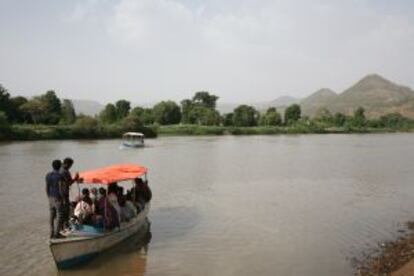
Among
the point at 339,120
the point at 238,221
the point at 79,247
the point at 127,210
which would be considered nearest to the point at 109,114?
the point at 339,120

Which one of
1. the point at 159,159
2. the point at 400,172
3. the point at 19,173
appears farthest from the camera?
the point at 159,159

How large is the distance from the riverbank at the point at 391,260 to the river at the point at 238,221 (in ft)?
1.96

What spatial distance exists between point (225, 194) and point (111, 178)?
43.5ft

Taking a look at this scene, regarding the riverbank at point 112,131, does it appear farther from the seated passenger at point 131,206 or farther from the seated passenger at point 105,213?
the seated passenger at point 105,213

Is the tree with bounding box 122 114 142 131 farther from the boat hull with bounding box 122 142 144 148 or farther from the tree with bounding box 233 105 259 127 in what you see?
the tree with bounding box 233 105 259 127

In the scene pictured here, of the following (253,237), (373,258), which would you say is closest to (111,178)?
(253,237)

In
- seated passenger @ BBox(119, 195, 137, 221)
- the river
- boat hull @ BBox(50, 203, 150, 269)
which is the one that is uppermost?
seated passenger @ BBox(119, 195, 137, 221)

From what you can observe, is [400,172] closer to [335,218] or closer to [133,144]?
[335,218]

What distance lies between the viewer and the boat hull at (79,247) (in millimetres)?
14289

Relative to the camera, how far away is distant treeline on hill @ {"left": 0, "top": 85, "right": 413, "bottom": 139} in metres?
89.8

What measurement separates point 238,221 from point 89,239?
8.77 meters

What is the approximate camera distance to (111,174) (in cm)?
1798

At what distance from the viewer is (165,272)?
15219 millimetres

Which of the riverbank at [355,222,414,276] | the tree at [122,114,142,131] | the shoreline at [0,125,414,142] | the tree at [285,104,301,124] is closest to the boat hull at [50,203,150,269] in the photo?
the riverbank at [355,222,414,276]
